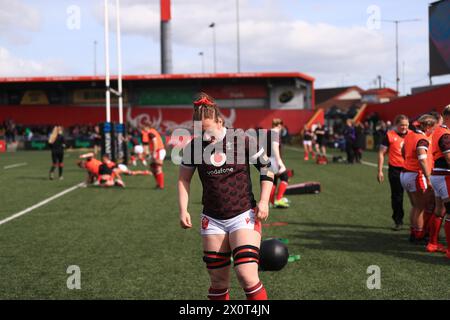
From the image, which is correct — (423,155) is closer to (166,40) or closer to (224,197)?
(224,197)

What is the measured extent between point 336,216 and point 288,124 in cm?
4689

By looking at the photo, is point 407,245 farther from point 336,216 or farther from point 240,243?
point 240,243

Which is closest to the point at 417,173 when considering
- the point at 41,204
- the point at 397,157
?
the point at 397,157

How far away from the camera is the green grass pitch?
616 cm

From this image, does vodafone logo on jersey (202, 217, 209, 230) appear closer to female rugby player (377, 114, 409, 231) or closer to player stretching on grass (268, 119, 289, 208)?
female rugby player (377, 114, 409, 231)

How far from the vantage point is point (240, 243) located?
4633 mm

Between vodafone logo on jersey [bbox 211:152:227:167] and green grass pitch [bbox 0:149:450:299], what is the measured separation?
1.82 metres

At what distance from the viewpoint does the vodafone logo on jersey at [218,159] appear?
15.7 feet

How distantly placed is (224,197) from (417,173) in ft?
15.5

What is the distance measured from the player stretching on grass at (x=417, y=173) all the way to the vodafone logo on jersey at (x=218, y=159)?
421 cm

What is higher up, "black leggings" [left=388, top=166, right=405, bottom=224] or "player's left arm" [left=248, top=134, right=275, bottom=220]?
"player's left arm" [left=248, top=134, right=275, bottom=220]

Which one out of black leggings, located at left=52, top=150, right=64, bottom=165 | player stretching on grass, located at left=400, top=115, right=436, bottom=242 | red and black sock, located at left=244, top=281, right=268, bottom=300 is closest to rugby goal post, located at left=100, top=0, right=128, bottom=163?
black leggings, located at left=52, top=150, right=64, bottom=165

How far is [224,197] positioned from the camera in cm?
474
